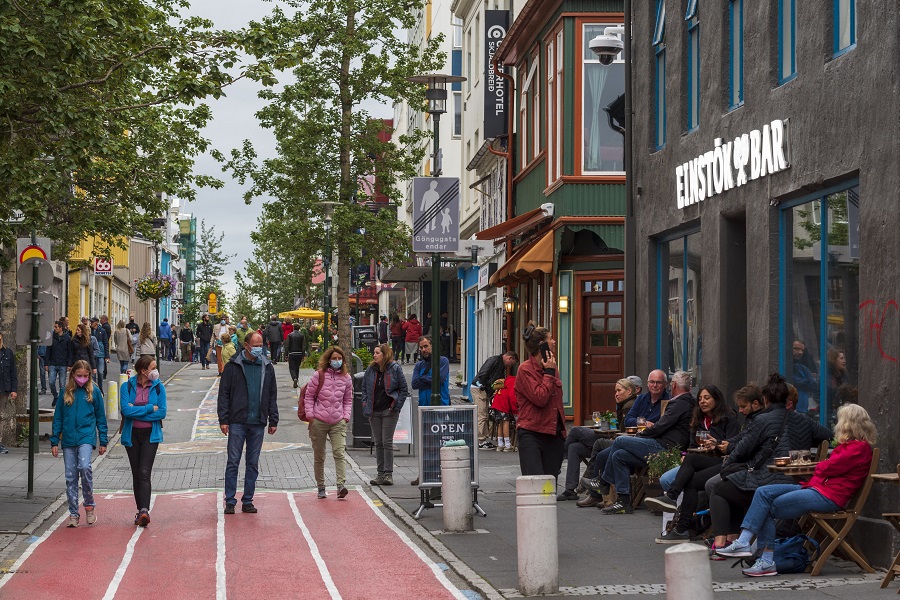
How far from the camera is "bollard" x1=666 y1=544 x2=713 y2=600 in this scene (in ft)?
21.0

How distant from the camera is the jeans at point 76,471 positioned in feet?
47.6

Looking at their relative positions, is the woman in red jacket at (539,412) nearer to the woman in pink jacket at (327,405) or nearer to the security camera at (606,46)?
the woman in pink jacket at (327,405)

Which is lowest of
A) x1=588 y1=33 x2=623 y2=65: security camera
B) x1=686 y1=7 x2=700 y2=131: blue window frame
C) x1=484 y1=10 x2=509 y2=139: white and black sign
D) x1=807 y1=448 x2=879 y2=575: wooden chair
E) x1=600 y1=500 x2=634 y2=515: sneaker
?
x1=600 y1=500 x2=634 y2=515: sneaker

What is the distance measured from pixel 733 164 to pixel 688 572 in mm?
9236

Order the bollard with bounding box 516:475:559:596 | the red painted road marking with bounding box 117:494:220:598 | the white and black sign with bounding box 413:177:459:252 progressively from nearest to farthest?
1. the bollard with bounding box 516:475:559:596
2. the red painted road marking with bounding box 117:494:220:598
3. the white and black sign with bounding box 413:177:459:252

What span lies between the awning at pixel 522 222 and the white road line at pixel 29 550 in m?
12.6

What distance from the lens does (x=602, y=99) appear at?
80.5 ft

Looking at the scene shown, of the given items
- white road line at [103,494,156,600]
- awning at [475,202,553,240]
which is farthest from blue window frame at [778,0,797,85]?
awning at [475,202,553,240]

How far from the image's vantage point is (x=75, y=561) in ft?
39.7

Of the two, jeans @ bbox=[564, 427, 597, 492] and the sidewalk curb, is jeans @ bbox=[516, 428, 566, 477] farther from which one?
jeans @ bbox=[564, 427, 597, 492]

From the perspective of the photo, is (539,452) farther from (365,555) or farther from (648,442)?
(365,555)

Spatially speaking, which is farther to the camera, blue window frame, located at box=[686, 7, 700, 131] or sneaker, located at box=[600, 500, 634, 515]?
blue window frame, located at box=[686, 7, 700, 131]

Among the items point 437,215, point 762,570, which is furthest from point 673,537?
point 437,215

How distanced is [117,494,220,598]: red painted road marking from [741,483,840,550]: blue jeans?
14.1 feet
